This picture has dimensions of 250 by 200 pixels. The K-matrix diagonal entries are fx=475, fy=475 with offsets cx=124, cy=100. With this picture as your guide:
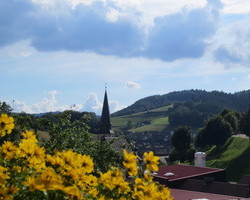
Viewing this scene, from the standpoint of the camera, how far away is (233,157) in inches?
2685

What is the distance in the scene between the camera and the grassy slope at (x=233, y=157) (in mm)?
62253

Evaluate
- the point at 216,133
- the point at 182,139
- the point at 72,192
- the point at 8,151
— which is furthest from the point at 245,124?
the point at 72,192

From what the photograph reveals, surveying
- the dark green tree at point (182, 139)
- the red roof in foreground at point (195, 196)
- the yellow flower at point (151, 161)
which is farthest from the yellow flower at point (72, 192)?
the dark green tree at point (182, 139)

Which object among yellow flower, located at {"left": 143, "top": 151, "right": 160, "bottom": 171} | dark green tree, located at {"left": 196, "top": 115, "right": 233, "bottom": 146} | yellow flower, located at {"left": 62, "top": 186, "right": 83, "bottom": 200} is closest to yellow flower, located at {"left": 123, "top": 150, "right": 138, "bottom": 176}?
yellow flower, located at {"left": 143, "top": 151, "right": 160, "bottom": 171}

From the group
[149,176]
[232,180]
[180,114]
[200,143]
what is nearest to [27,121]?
[149,176]

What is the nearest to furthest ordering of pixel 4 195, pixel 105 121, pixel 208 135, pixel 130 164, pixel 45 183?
pixel 45 183 → pixel 4 195 → pixel 130 164 → pixel 208 135 → pixel 105 121

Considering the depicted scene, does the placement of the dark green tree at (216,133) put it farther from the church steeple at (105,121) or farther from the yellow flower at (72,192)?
the yellow flower at (72,192)

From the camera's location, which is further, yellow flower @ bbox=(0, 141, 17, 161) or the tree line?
the tree line

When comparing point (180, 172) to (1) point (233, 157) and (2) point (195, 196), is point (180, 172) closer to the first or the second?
(2) point (195, 196)

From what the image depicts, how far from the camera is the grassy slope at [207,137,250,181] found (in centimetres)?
6225

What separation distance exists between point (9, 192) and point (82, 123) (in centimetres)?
1353

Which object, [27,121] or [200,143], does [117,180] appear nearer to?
[27,121]

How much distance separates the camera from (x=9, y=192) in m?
3.89

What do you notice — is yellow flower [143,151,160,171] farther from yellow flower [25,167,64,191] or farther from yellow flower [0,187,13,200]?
yellow flower [0,187,13,200]
